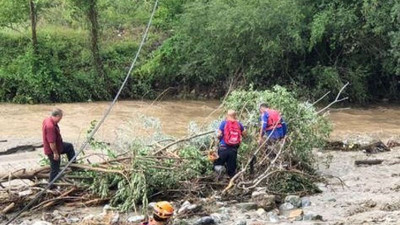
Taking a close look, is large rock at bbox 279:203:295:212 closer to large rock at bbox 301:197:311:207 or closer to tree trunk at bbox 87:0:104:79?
large rock at bbox 301:197:311:207

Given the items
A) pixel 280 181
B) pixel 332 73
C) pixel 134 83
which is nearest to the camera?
pixel 280 181

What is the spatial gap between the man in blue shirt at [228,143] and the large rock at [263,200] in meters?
0.84

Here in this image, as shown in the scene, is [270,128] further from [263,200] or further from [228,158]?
[263,200]

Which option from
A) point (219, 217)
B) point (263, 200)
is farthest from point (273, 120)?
point (219, 217)

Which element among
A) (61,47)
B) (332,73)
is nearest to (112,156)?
(332,73)

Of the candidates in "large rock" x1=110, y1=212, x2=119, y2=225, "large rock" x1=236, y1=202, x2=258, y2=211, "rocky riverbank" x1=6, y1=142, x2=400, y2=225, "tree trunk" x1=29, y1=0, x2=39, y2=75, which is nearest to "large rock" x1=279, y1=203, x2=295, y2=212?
"rocky riverbank" x1=6, y1=142, x2=400, y2=225

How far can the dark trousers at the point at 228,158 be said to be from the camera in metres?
11.6

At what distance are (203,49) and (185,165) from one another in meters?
16.4

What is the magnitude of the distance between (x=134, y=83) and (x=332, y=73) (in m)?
8.80

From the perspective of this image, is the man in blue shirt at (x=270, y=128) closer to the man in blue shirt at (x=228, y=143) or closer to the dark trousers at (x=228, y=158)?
the man in blue shirt at (x=228, y=143)

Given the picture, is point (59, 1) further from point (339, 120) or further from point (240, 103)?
point (240, 103)

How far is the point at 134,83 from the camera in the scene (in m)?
28.8

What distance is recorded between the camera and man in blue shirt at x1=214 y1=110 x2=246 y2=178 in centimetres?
1166

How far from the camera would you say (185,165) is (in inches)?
447
